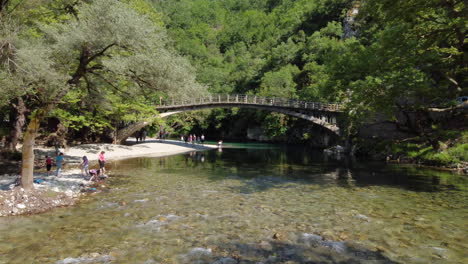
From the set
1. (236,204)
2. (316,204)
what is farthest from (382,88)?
(236,204)

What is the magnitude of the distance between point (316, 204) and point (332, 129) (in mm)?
36074

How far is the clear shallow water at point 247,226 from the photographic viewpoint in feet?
27.6

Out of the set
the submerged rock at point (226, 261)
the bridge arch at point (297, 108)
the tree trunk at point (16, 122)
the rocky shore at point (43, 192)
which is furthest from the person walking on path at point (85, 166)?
the bridge arch at point (297, 108)

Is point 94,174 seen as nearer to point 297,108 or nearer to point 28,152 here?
point 28,152

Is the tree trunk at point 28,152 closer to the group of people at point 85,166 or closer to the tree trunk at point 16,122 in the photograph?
the group of people at point 85,166

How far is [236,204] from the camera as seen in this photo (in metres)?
14.0

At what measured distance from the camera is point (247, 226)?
10922 millimetres

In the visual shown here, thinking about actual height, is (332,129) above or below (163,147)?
above

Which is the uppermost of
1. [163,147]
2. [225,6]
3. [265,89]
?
[225,6]

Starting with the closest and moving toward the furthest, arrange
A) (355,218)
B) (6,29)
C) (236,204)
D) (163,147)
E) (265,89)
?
(355,218) < (6,29) < (236,204) < (163,147) < (265,89)

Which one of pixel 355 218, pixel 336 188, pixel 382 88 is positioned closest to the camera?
pixel 355 218

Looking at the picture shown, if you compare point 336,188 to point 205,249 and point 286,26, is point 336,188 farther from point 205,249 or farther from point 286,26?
point 286,26

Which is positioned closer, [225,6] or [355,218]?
[355,218]

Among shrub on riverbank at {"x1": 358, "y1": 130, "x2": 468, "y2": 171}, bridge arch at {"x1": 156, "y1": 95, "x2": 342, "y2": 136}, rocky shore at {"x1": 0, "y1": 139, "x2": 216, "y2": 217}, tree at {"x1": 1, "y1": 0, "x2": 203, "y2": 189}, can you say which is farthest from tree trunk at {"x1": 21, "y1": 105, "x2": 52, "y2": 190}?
bridge arch at {"x1": 156, "y1": 95, "x2": 342, "y2": 136}
